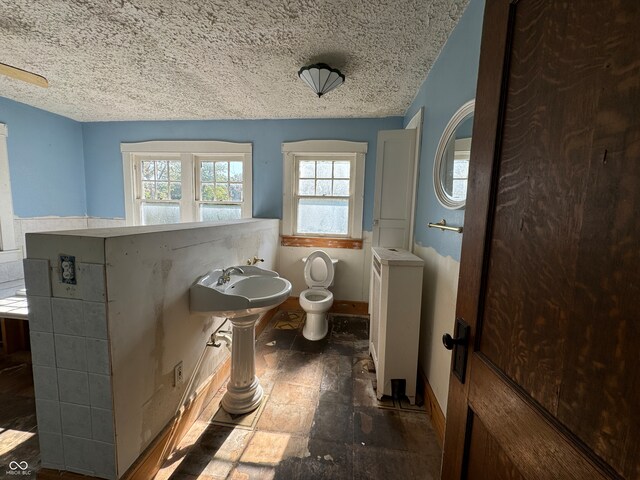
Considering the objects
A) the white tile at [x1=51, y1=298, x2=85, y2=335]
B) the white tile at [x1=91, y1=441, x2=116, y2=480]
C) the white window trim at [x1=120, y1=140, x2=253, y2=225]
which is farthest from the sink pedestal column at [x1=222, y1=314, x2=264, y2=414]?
the white window trim at [x1=120, y1=140, x2=253, y2=225]

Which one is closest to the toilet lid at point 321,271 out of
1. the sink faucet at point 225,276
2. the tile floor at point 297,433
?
the tile floor at point 297,433

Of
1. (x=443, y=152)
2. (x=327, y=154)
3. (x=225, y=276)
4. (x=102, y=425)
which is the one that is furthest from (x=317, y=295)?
(x=102, y=425)

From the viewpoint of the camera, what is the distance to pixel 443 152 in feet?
5.11

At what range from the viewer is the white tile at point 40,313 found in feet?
3.14

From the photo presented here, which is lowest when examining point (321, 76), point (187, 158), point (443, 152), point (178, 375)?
point (178, 375)

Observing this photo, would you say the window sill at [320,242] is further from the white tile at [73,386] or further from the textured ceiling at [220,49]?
the white tile at [73,386]

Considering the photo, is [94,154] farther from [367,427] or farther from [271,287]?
[367,427]

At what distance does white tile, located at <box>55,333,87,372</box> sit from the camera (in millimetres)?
964

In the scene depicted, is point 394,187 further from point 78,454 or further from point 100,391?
point 78,454

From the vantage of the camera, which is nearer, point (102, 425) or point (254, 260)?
point (102, 425)

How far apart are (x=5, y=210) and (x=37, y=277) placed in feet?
8.48

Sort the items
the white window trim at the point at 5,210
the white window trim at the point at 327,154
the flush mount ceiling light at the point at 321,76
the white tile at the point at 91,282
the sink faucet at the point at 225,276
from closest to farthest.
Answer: the white tile at the point at 91,282 → the sink faucet at the point at 225,276 → the flush mount ceiling light at the point at 321,76 → the white window trim at the point at 5,210 → the white window trim at the point at 327,154

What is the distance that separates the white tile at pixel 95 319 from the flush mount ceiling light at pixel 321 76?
5.98ft

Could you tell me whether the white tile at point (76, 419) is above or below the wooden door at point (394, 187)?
below
